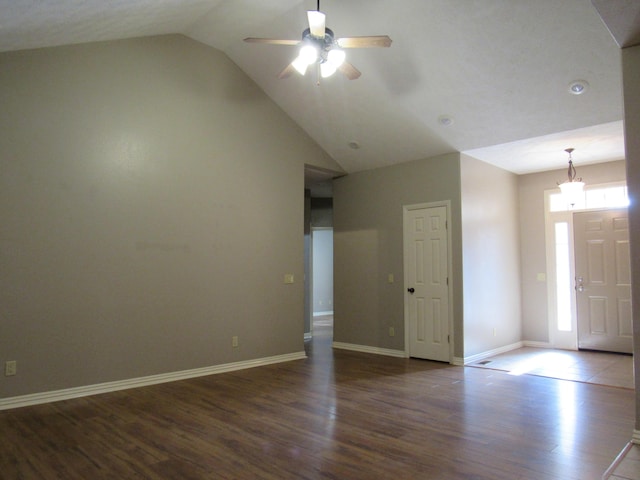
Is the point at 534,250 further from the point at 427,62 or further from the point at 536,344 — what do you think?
the point at 427,62

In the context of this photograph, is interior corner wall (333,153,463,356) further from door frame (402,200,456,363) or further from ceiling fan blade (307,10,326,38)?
ceiling fan blade (307,10,326,38)

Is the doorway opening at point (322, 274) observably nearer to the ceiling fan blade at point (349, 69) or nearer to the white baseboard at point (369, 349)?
the white baseboard at point (369, 349)

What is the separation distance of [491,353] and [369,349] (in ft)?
5.62

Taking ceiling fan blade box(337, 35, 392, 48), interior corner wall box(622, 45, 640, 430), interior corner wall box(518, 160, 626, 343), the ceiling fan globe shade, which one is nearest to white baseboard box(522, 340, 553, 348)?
interior corner wall box(518, 160, 626, 343)

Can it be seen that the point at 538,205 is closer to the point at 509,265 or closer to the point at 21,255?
the point at 509,265

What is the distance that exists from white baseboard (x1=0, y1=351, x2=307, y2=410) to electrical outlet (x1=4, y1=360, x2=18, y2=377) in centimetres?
21

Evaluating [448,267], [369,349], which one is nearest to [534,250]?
[448,267]

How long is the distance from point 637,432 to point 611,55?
121 inches

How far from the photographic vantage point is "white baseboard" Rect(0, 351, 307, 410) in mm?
3744

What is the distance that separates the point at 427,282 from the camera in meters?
5.83

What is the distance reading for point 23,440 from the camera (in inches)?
118

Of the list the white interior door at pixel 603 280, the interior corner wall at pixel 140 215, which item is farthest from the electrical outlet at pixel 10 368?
the white interior door at pixel 603 280

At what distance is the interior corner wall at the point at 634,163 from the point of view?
9.71 ft

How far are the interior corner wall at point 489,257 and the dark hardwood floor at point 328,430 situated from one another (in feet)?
3.88
